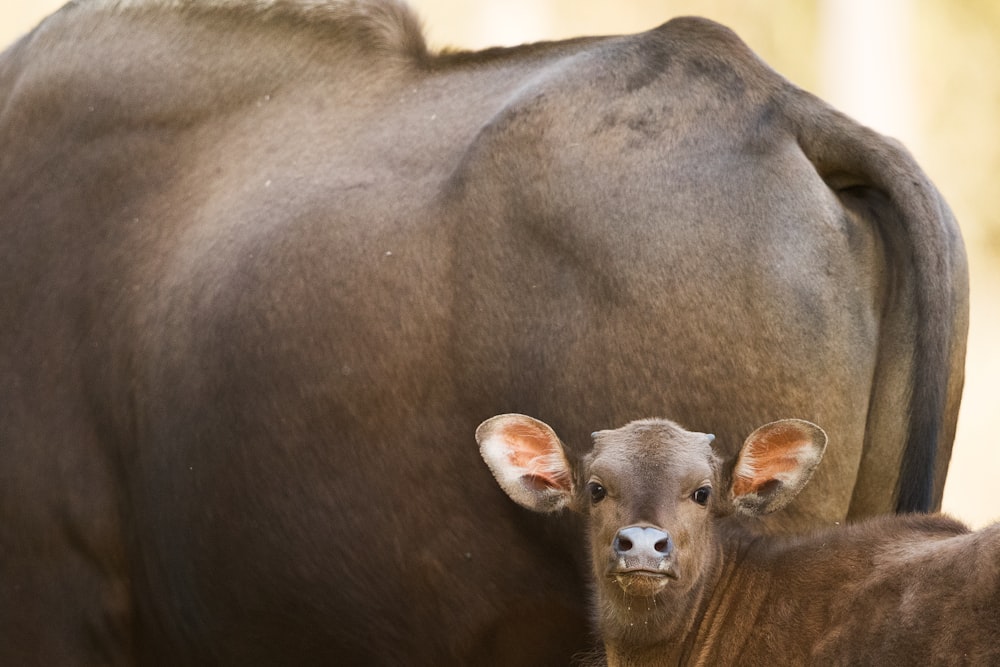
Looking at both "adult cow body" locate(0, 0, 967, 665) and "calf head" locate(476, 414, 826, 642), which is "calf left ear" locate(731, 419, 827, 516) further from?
"adult cow body" locate(0, 0, 967, 665)

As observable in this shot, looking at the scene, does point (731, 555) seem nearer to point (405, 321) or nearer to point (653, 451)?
point (653, 451)

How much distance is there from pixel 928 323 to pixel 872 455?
0.45 meters

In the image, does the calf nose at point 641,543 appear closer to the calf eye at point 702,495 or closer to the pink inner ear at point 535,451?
the calf eye at point 702,495

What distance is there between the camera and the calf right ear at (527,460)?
4.56 meters

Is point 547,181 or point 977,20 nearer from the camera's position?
point 547,181

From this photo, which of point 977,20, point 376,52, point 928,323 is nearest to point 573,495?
point 928,323

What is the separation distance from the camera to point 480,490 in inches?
195

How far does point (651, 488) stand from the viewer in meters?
4.39

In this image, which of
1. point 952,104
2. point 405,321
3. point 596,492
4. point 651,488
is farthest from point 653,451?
point 952,104

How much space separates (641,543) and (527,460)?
0.51 meters

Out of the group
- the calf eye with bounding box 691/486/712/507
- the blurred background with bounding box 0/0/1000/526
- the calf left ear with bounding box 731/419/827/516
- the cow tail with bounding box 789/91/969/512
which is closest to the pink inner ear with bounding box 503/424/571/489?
the calf eye with bounding box 691/486/712/507

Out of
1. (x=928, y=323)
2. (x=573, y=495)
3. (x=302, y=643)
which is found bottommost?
(x=302, y=643)

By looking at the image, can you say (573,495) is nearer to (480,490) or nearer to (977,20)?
(480,490)

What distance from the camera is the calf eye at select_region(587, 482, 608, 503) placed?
4.48m
